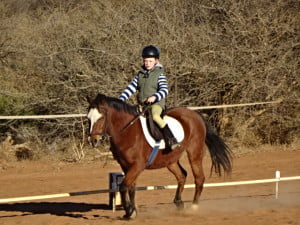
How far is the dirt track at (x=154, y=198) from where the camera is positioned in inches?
319

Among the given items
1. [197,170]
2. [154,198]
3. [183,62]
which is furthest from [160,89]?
[183,62]

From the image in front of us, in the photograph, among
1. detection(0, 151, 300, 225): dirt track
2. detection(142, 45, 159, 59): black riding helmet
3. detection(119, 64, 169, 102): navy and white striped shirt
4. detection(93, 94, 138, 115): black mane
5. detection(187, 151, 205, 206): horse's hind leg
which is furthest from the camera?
detection(187, 151, 205, 206): horse's hind leg

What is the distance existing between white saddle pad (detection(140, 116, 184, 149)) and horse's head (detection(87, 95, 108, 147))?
687 mm

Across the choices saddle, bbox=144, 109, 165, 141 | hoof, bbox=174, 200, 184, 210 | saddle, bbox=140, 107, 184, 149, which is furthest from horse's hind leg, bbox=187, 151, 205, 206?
saddle, bbox=144, 109, 165, 141

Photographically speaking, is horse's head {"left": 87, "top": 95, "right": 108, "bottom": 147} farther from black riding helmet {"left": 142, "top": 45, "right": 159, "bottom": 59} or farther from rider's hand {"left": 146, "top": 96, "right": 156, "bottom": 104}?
black riding helmet {"left": 142, "top": 45, "right": 159, "bottom": 59}

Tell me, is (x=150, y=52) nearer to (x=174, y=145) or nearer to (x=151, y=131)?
(x=151, y=131)

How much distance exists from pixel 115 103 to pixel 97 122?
474mm

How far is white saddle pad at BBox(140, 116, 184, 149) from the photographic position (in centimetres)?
791

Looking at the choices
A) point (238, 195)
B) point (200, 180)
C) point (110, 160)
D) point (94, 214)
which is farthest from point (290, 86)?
point (94, 214)

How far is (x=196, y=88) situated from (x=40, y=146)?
184 inches

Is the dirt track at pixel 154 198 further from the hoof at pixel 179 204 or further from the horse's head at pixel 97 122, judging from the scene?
the horse's head at pixel 97 122

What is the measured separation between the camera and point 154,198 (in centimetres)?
1023

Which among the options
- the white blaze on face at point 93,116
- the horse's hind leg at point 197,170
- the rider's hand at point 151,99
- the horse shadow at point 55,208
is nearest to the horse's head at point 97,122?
the white blaze on face at point 93,116

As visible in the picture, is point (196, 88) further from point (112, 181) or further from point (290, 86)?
point (112, 181)
